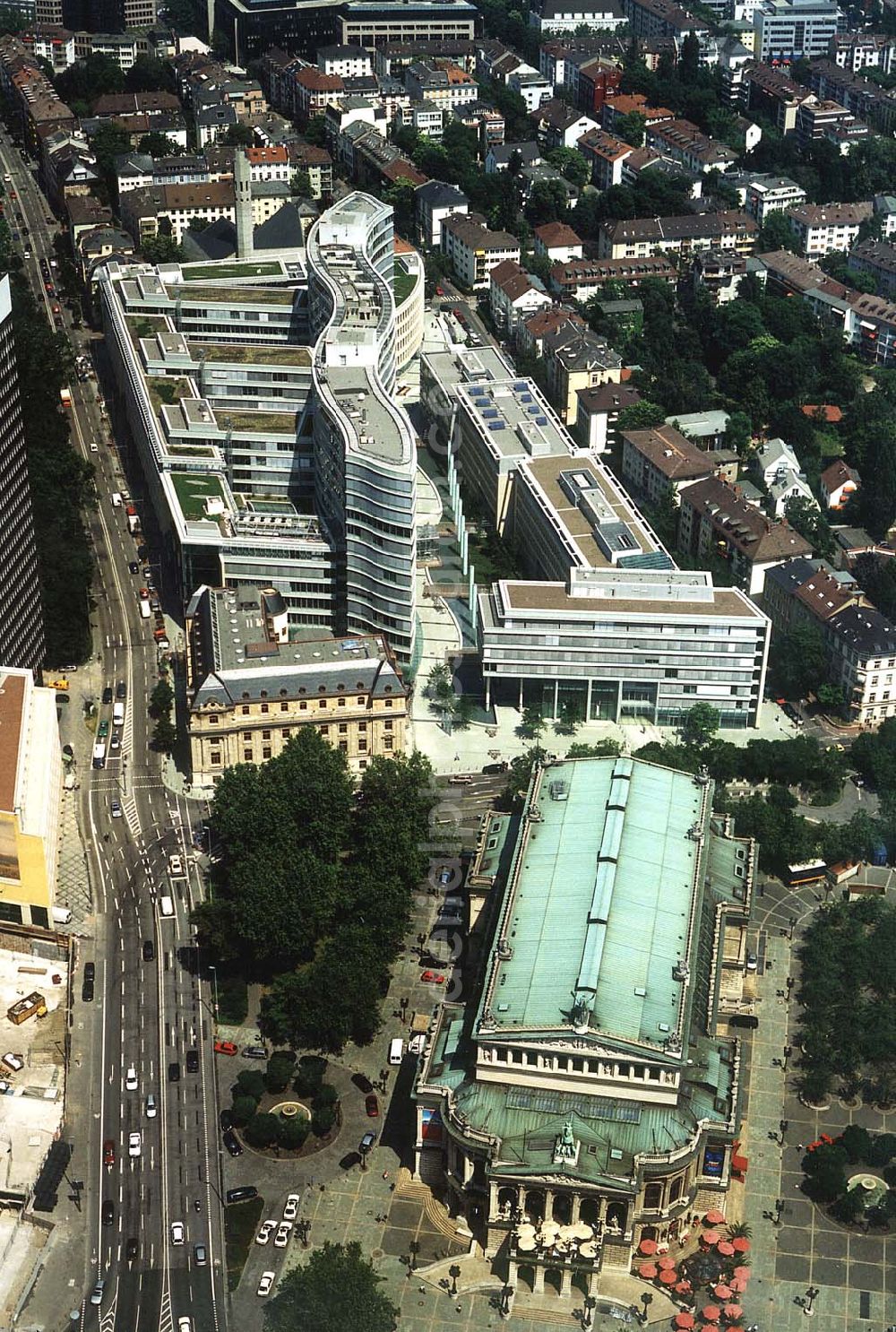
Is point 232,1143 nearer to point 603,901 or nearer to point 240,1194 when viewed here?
point 240,1194

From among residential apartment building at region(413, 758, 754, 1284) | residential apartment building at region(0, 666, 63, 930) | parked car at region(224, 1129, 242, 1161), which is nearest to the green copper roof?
residential apartment building at region(413, 758, 754, 1284)

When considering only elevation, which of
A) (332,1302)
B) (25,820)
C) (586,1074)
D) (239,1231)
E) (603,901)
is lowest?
(239,1231)

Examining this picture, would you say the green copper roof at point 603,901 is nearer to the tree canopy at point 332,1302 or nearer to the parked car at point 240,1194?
the tree canopy at point 332,1302

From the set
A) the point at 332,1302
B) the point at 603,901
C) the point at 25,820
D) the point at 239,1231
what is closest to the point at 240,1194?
the point at 239,1231

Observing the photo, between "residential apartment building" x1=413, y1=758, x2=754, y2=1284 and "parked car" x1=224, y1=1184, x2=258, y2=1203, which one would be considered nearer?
"residential apartment building" x1=413, y1=758, x2=754, y2=1284

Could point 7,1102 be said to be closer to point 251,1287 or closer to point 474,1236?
point 251,1287

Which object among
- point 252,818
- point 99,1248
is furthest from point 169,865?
point 99,1248

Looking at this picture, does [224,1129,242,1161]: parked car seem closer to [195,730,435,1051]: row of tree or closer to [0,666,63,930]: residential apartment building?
[195,730,435,1051]: row of tree
